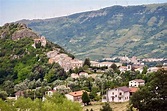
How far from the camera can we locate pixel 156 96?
4531 cm

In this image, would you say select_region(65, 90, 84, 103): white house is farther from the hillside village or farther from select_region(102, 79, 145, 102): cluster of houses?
select_region(102, 79, 145, 102): cluster of houses

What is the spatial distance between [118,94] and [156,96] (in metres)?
35.9

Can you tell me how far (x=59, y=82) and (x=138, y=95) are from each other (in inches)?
2268

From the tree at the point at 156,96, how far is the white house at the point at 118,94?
3460cm

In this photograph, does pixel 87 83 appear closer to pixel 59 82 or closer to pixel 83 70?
pixel 59 82

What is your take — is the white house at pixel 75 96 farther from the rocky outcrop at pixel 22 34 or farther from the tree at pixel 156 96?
the rocky outcrop at pixel 22 34

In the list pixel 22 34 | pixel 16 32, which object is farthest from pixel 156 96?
pixel 16 32

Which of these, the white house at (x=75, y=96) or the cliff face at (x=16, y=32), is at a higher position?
the cliff face at (x=16, y=32)

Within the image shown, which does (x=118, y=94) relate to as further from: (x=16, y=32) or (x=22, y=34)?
(x=16, y=32)

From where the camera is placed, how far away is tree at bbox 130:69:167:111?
44594mm

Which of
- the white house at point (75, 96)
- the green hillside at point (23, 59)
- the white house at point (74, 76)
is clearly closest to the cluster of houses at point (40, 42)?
the green hillside at point (23, 59)

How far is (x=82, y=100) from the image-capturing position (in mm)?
78562

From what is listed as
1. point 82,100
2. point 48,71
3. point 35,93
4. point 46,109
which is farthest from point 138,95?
point 48,71

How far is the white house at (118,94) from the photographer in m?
81.0
